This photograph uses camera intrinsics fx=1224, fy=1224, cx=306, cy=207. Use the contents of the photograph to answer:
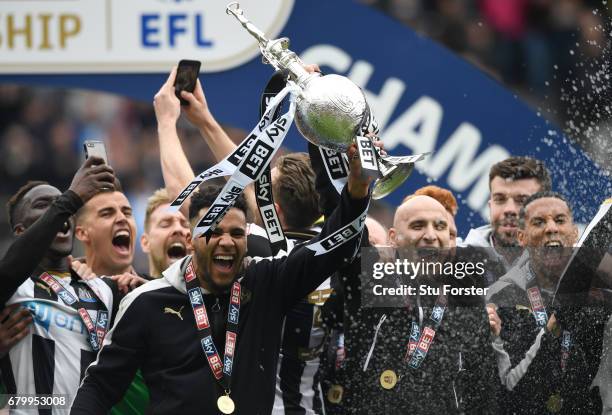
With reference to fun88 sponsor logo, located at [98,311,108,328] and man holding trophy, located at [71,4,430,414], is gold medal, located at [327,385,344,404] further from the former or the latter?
fun88 sponsor logo, located at [98,311,108,328]

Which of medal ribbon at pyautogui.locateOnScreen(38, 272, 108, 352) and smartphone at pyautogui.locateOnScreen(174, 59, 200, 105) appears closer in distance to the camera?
medal ribbon at pyautogui.locateOnScreen(38, 272, 108, 352)

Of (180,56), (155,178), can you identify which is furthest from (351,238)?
(155,178)

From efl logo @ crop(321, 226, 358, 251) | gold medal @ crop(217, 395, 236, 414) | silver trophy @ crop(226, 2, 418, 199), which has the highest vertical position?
silver trophy @ crop(226, 2, 418, 199)

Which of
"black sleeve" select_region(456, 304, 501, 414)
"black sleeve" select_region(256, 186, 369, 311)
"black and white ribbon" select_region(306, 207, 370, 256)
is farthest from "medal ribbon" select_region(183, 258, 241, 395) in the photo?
"black sleeve" select_region(456, 304, 501, 414)

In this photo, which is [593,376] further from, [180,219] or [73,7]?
[73,7]

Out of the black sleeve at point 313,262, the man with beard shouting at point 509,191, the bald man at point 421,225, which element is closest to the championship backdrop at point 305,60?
the man with beard shouting at point 509,191

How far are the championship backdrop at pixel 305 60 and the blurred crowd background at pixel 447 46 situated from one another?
0.34ft

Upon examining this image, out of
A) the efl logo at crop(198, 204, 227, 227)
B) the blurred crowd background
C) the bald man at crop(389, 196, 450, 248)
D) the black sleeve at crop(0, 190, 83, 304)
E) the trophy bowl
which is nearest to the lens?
the trophy bowl

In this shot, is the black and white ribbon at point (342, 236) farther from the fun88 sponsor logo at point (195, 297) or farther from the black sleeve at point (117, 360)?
the black sleeve at point (117, 360)

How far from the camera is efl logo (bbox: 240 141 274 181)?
11.9 ft

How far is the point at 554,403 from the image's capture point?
4383 mm

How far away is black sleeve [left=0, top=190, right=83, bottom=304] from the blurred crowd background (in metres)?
3.22

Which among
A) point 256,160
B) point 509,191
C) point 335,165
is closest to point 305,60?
point 509,191

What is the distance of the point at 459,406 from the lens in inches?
170
